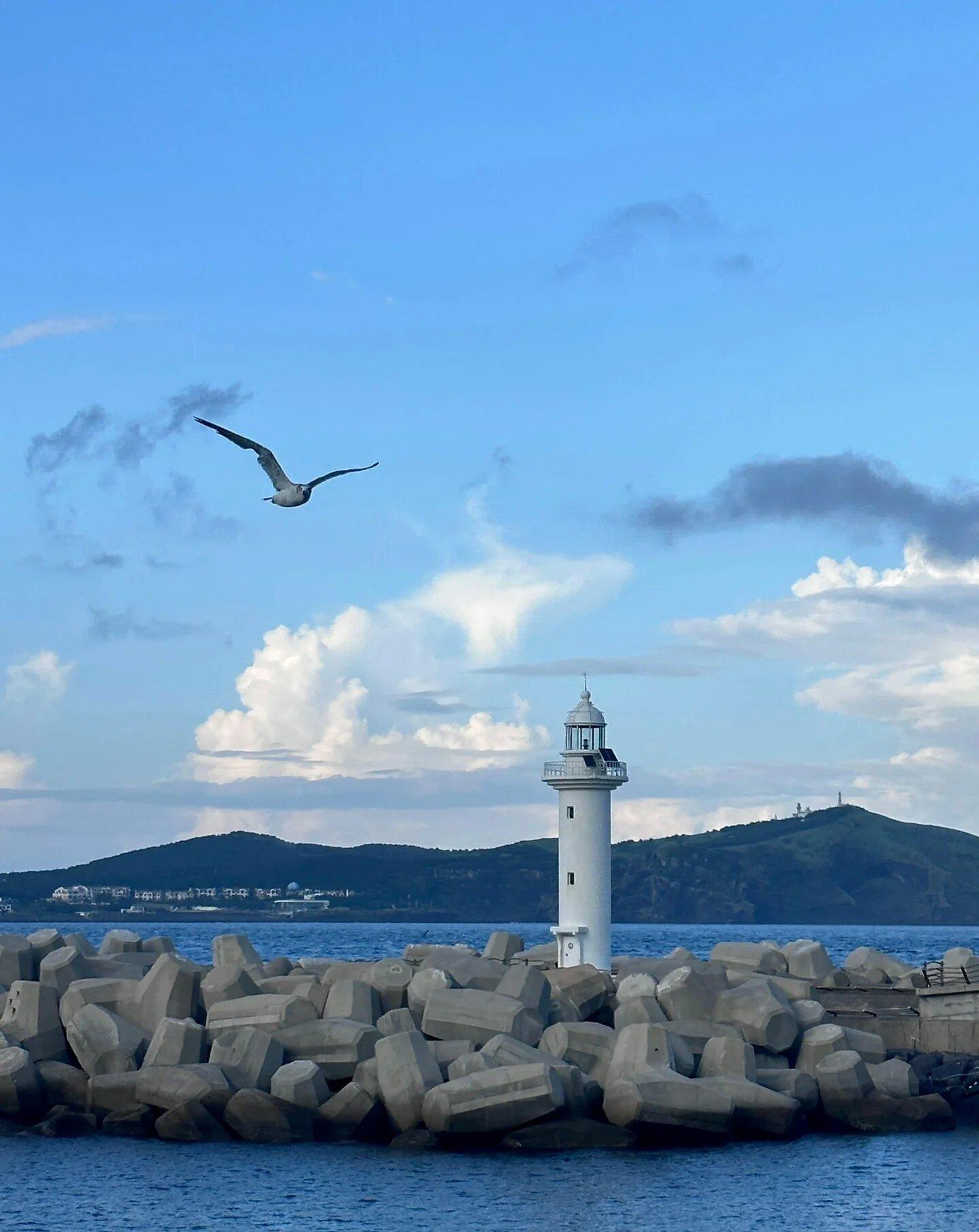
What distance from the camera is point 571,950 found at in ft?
119

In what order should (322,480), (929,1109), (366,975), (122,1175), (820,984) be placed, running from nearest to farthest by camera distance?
(322,480), (122,1175), (929,1109), (366,975), (820,984)

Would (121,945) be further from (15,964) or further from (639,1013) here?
(639,1013)

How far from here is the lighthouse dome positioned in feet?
122

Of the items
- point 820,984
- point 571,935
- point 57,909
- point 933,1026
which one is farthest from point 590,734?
point 57,909

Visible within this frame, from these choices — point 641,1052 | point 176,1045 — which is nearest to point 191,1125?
point 176,1045

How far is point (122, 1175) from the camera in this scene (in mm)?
26453

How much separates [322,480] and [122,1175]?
413 inches

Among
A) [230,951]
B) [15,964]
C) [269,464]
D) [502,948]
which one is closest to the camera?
[269,464]

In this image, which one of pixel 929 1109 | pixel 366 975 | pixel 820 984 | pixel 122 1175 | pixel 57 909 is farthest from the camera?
pixel 57 909

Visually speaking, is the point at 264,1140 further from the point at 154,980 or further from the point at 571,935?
the point at 571,935

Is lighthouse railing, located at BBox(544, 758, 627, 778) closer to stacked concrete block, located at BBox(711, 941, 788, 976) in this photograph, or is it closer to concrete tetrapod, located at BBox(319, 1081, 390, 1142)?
stacked concrete block, located at BBox(711, 941, 788, 976)

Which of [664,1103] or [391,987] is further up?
[391,987]

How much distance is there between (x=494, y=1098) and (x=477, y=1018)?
114 inches

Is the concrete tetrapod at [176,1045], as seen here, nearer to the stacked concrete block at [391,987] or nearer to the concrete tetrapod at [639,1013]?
the stacked concrete block at [391,987]
